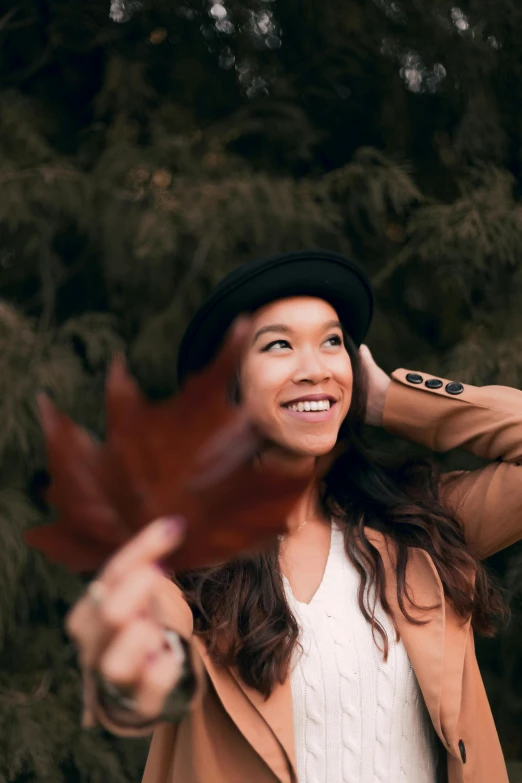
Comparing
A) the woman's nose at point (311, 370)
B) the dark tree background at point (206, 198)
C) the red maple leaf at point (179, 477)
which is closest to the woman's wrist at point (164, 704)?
the red maple leaf at point (179, 477)

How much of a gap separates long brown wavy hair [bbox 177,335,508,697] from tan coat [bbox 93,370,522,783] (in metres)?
0.03

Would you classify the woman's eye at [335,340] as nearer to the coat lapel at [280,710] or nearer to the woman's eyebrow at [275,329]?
the woman's eyebrow at [275,329]

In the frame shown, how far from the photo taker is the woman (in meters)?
1.54

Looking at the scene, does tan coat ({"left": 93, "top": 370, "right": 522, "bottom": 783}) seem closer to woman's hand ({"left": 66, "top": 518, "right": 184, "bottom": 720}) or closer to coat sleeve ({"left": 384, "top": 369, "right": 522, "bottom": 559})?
coat sleeve ({"left": 384, "top": 369, "right": 522, "bottom": 559})

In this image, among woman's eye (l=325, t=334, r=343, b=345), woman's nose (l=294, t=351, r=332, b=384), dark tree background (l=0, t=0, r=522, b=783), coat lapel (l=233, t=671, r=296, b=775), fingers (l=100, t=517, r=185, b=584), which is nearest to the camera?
fingers (l=100, t=517, r=185, b=584)

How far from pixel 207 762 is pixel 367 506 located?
1.88 feet

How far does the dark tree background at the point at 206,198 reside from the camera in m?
2.42

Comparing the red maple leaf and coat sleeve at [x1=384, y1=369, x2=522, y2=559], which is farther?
coat sleeve at [x1=384, y1=369, x2=522, y2=559]

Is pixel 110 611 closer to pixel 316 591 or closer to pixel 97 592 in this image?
pixel 97 592

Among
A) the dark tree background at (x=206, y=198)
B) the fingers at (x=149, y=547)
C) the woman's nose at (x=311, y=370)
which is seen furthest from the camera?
the dark tree background at (x=206, y=198)

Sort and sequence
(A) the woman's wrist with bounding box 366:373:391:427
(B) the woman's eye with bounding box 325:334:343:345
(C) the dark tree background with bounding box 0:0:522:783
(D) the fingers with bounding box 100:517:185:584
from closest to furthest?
(D) the fingers with bounding box 100:517:185:584, (B) the woman's eye with bounding box 325:334:343:345, (A) the woman's wrist with bounding box 366:373:391:427, (C) the dark tree background with bounding box 0:0:522:783

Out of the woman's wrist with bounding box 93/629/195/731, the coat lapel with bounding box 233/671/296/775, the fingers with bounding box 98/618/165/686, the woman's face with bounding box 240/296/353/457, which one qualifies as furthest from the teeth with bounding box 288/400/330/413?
the fingers with bounding box 98/618/165/686

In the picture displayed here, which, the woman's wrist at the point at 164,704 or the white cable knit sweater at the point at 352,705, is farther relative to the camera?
the white cable knit sweater at the point at 352,705

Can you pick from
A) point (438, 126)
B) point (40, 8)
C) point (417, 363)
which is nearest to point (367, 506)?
point (417, 363)
